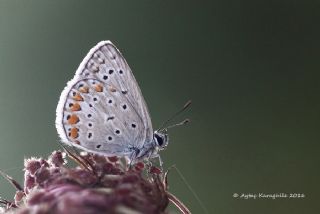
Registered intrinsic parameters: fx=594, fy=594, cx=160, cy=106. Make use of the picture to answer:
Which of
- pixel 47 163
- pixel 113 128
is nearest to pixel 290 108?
pixel 113 128

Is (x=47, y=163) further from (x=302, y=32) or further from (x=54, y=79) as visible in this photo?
(x=302, y=32)

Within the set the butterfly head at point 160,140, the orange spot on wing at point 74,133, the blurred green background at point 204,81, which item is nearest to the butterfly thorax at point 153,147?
the butterfly head at point 160,140

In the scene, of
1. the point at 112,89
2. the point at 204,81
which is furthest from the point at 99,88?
the point at 204,81

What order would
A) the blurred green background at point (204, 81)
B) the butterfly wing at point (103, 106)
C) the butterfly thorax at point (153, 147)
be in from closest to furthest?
the butterfly wing at point (103, 106)
the butterfly thorax at point (153, 147)
the blurred green background at point (204, 81)

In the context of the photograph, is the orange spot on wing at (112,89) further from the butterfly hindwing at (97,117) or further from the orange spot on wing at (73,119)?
the orange spot on wing at (73,119)

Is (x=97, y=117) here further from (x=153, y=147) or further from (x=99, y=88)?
(x=153, y=147)

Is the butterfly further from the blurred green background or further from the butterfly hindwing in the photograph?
the blurred green background

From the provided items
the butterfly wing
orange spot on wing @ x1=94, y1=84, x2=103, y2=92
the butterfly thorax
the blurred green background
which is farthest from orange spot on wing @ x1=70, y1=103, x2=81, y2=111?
the blurred green background
